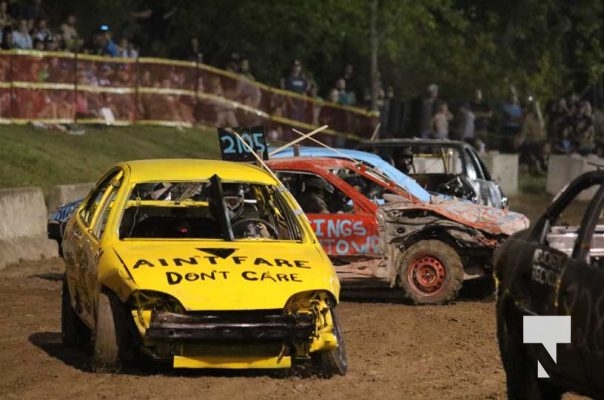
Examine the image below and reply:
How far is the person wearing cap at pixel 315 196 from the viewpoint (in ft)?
48.1

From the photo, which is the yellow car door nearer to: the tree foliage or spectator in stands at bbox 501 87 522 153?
the tree foliage

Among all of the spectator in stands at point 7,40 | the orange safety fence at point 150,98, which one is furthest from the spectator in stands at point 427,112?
the spectator in stands at point 7,40

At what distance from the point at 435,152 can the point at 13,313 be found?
10.9 metres

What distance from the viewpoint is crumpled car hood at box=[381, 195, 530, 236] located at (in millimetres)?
14469

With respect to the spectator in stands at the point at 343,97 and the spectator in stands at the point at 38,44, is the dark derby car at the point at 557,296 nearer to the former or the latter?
the spectator in stands at the point at 38,44

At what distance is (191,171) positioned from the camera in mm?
10766

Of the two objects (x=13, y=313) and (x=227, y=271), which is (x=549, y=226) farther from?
(x=13, y=313)

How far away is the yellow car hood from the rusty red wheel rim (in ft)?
13.9

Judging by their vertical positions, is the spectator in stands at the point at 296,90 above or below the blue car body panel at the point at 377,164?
below

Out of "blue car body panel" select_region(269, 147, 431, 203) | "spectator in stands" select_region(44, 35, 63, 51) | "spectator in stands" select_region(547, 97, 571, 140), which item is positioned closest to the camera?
"blue car body panel" select_region(269, 147, 431, 203)

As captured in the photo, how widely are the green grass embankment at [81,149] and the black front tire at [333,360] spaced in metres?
9.83

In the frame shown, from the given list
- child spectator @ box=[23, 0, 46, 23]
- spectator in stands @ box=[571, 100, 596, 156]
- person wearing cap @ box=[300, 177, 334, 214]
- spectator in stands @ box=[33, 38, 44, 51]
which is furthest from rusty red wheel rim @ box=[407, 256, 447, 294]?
spectator in stands @ box=[571, 100, 596, 156]

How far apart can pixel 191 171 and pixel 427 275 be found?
4.39 meters

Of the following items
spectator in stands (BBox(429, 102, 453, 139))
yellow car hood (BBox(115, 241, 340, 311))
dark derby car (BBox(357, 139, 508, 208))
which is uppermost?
yellow car hood (BBox(115, 241, 340, 311))
